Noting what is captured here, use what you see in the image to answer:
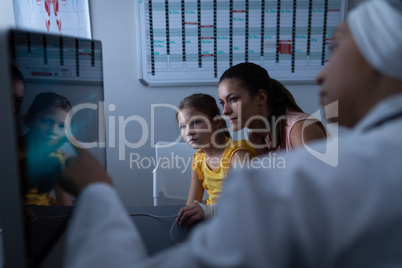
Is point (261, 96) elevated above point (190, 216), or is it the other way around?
point (261, 96)

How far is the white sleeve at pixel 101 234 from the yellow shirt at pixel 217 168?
39.1 inches

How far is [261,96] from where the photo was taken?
1422mm

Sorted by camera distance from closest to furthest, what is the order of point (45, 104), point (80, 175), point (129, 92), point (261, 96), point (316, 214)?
point (316, 214), point (80, 175), point (45, 104), point (261, 96), point (129, 92)

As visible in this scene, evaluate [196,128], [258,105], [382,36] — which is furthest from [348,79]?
[196,128]

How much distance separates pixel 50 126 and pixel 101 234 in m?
0.34

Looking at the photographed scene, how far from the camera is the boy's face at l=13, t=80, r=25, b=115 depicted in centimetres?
45

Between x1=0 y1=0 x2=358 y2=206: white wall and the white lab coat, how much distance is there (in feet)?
5.69

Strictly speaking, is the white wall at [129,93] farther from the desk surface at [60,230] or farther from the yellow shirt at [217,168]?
the desk surface at [60,230]

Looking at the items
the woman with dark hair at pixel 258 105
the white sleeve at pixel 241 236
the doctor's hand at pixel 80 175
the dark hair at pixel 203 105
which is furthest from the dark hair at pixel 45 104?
the dark hair at pixel 203 105

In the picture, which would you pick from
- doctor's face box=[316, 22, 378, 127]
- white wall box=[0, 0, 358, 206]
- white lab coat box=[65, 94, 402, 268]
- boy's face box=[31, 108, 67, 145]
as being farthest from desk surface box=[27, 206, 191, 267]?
white wall box=[0, 0, 358, 206]

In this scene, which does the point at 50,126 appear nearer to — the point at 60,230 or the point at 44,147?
the point at 44,147

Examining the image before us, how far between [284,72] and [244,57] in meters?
0.29

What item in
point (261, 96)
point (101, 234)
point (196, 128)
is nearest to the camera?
point (101, 234)

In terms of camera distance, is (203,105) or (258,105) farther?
(203,105)
